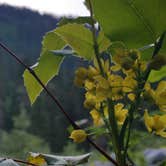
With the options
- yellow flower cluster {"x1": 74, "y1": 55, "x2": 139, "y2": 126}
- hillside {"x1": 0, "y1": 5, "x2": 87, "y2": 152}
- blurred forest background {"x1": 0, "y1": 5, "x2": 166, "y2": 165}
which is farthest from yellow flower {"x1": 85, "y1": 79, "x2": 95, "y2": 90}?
hillside {"x1": 0, "y1": 5, "x2": 87, "y2": 152}

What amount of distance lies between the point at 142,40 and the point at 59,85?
11433 mm

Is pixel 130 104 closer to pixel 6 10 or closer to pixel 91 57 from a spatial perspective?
pixel 91 57

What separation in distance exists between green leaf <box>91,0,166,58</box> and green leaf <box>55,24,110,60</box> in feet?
0.09

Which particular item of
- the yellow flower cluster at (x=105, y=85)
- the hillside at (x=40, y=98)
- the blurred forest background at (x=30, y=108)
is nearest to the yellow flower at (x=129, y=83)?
the yellow flower cluster at (x=105, y=85)

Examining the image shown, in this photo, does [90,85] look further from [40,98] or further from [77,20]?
[40,98]

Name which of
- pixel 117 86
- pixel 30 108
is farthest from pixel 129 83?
pixel 30 108

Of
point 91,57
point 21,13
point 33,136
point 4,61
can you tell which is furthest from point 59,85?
point 91,57

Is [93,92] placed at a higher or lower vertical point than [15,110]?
higher

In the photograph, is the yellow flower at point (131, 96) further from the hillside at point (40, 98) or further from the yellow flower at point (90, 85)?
the hillside at point (40, 98)

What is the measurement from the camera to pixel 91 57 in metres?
0.37

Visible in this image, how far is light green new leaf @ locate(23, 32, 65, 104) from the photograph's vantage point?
0.39m

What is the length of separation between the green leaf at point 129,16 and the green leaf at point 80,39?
0.09ft

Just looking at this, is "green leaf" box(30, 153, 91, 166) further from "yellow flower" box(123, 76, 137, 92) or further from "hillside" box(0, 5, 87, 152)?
"hillside" box(0, 5, 87, 152)

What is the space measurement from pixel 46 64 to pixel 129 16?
10 cm
